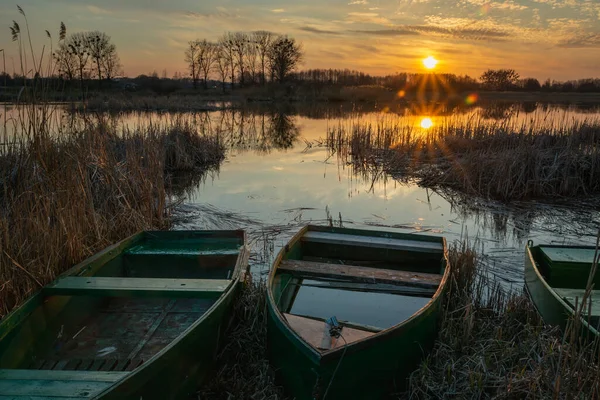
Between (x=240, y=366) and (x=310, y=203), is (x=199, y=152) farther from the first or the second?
(x=240, y=366)

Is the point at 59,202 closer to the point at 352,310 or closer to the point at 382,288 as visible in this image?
the point at 352,310

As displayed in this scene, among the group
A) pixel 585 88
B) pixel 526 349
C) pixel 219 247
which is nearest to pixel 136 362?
pixel 219 247

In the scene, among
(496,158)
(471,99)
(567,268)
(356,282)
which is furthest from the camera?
(471,99)

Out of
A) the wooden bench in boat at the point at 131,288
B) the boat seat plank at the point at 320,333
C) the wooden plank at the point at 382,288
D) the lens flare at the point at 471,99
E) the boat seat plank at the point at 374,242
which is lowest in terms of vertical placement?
the wooden plank at the point at 382,288

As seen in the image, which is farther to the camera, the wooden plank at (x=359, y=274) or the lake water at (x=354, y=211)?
the lake water at (x=354, y=211)

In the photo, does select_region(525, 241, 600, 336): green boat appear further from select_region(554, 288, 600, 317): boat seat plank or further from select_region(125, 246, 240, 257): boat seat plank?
select_region(125, 246, 240, 257): boat seat plank

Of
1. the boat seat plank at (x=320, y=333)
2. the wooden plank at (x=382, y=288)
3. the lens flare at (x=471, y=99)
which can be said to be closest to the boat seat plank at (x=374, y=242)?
the wooden plank at (x=382, y=288)

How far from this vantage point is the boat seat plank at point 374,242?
15.5 feet

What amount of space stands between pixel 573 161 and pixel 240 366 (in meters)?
9.09

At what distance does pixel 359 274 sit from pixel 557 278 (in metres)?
2.15

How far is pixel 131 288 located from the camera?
343 centimetres

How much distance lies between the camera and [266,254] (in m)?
5.97

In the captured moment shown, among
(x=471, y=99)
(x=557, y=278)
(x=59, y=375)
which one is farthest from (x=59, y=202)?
(x=471, y=99)

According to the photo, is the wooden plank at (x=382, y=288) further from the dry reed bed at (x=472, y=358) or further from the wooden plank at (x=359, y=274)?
the dry reed bed at (x=472, y=358)
